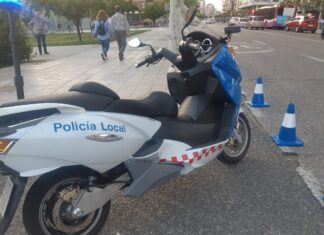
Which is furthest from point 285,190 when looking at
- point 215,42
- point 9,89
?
point 9,89

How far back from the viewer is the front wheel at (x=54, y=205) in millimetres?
2328

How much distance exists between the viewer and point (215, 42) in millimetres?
3375

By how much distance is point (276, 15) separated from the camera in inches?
1938

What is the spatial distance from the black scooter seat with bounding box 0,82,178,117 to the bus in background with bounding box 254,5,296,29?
46.3 meters

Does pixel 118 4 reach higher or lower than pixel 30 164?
lower

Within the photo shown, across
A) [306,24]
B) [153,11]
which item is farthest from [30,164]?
[153,11]

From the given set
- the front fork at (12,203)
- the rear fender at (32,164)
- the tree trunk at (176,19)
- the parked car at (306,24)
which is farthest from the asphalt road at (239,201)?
the parked car at (306,24)

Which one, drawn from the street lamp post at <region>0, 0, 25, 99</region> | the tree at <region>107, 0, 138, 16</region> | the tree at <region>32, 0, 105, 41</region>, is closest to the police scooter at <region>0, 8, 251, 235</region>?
the street lamp post at <region>0, 0, 25, 99</region>

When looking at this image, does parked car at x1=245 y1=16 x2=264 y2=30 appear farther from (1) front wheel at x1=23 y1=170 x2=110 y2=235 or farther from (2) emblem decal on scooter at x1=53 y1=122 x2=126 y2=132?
(1) front wheel at x1=23 y1=170 x2=110 y2=235

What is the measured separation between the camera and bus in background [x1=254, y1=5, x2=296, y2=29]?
46.0 metres

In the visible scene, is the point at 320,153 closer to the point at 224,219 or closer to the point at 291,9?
the point at 224,219

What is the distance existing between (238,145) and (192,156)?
1152 mm

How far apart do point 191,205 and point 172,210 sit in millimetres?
187

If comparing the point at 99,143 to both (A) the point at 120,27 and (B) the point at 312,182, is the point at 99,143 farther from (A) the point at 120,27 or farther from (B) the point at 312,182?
(A) the point at 120,27
